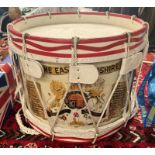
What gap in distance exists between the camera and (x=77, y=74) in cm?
93

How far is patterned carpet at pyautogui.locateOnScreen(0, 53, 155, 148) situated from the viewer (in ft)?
3.63

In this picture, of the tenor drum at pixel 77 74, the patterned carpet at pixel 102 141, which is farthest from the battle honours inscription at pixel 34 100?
the patterned carpet at pixel 102 141

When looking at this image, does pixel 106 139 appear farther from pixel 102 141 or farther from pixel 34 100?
pixel 34 100

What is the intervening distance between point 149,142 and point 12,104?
0.66 metres

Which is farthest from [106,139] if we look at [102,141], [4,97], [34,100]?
[4,97]

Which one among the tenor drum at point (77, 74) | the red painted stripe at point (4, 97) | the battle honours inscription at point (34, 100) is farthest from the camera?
the red painted stripe at point (4, 97)

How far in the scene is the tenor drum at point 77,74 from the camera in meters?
0.91

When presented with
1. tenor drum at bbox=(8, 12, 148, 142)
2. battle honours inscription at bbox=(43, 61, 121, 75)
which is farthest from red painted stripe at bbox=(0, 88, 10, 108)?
battle honours inscription at bbox=(43, 61, 121, 75)

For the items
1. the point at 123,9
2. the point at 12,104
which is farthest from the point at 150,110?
the point at 123,9

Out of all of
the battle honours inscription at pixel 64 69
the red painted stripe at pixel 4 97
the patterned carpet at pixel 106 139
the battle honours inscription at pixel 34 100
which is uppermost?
the battle honours inscription at pixel 64 69

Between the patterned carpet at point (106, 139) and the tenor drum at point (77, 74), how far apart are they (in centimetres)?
4

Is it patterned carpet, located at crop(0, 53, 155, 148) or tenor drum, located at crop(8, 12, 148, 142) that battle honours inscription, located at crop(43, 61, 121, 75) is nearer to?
tenor drum, located at crop(8, 12, 148, 142)

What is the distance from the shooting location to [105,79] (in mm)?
972

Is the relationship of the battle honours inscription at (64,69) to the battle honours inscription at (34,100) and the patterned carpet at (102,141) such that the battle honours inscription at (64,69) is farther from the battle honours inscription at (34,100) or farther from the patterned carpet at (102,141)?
the patterned carpet at (102,141)
